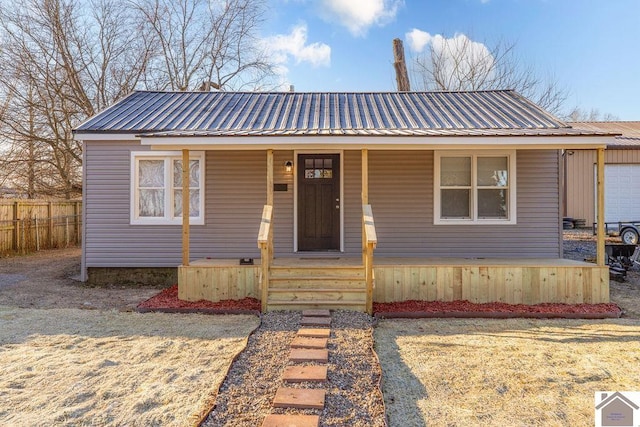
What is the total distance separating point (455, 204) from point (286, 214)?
3.34 meters

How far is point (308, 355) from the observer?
12.0ft

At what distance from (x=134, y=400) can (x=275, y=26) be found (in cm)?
1741

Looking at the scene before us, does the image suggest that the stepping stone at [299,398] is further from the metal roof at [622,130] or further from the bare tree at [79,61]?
the bare tree at [79,61]

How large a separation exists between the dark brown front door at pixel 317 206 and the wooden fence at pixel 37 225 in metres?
9.41

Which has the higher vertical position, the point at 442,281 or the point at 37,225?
the point at 37,225

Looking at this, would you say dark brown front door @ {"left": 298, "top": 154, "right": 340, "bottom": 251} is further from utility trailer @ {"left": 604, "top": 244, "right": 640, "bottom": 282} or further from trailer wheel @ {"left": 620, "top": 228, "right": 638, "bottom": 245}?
trailer wheel @ {"left": 620, "top": 228, "right": 638, "bottom": 245}

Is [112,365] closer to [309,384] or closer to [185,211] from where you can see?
[309,384]

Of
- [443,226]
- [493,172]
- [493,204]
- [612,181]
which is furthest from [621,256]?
[612,181]

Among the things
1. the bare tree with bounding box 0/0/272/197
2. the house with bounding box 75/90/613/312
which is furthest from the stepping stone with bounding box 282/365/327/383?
the bare tree with bounding box 0/0/272/197

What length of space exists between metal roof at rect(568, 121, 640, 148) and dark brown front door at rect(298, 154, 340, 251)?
8.55 meters

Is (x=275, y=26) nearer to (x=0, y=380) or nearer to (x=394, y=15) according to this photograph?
(x=394, y=15)

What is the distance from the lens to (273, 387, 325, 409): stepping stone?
2734mm

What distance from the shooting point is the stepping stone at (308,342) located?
13.0 feet

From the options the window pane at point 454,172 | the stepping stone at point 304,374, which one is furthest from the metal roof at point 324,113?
the stepping stone at point 304,374
